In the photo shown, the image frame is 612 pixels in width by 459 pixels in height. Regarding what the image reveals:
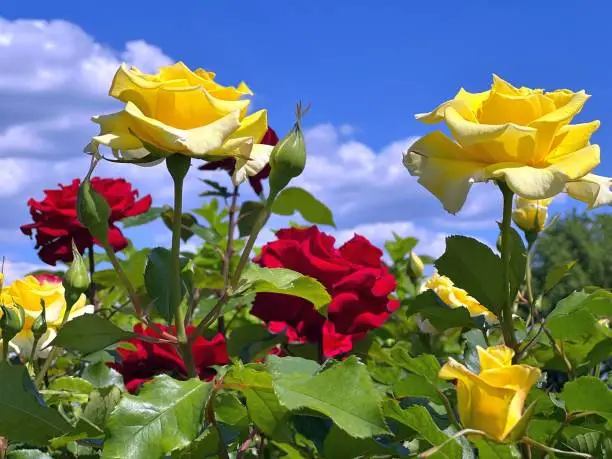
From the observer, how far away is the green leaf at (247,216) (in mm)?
2246

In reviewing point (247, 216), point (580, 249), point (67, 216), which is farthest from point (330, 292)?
point (580, 249)

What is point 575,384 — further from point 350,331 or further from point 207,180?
point 207,180

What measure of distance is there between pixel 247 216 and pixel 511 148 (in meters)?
1.33

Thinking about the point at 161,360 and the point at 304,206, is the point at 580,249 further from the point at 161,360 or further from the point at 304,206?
the point at 161,360

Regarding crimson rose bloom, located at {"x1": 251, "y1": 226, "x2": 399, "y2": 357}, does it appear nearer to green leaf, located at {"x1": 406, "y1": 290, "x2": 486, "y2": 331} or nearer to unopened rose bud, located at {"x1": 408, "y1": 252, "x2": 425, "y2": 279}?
green leaf, located at {"x1": 406, "y1": 290, "x2": 486, "y2": 331}

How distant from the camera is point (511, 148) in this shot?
1.00 meters

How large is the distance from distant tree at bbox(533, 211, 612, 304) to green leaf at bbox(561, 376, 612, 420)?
9.34m

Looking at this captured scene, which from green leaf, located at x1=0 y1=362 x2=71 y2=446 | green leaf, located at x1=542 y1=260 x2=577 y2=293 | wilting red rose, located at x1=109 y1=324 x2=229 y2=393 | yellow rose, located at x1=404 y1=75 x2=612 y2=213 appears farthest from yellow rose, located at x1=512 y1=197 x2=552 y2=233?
green leaf, located at x1=0 y1=362 x2=71 y2=446

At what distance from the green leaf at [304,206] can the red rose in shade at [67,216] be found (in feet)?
1.54

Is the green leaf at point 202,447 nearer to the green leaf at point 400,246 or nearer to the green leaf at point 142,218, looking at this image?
the green leaf at point 142,218

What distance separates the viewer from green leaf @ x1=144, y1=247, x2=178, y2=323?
3.45 ft

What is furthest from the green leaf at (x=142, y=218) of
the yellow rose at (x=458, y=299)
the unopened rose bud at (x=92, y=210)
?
the unopened rose bud at (x=92, y=210)

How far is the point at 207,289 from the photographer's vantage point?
210 cm

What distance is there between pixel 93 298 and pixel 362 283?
845 millimetres
